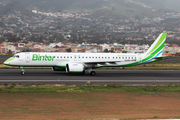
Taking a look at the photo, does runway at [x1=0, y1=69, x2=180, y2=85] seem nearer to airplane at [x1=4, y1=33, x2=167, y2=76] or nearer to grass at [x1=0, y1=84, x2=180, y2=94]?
airplane at [x1=4, y1=33, x2=167, y2=76]

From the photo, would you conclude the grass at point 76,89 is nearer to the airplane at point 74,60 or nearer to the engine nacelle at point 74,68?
the engine nacelle at point 74,68

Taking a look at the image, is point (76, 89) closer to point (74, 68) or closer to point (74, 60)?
point (74, 68)

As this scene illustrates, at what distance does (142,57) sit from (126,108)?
82.4 ft

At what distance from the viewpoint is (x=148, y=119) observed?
16953 millimetres

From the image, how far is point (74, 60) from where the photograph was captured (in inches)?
1633

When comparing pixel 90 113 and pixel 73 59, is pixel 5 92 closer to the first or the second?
pixel 90 113

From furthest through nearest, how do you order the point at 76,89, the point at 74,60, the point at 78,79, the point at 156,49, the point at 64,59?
the point at 156,49 → the point at 74,60 → the point at 64,59 → the point at 78,79 → the point at 76,89

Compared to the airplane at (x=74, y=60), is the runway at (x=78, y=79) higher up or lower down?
lower down

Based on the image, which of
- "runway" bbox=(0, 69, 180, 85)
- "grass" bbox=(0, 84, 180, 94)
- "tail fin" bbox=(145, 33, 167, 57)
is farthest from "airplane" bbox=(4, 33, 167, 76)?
"grass" bbox=(0, 84, 180, 94)

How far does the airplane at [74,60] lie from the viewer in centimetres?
3981

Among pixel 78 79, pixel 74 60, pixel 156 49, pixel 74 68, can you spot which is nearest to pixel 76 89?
pixel 78 79

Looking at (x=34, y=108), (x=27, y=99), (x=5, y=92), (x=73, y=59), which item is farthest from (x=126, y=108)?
(x=73, y=59)

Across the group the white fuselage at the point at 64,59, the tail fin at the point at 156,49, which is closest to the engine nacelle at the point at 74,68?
the white fuselage at the point at 64,59

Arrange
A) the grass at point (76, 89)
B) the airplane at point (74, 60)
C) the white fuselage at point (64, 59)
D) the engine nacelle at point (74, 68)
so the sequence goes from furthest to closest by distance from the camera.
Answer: the white fuselage at point (64, 59)
the airplane at point (74, 60)
the engine nacelle at point (74, 68)
the grass at point (76, 89)
